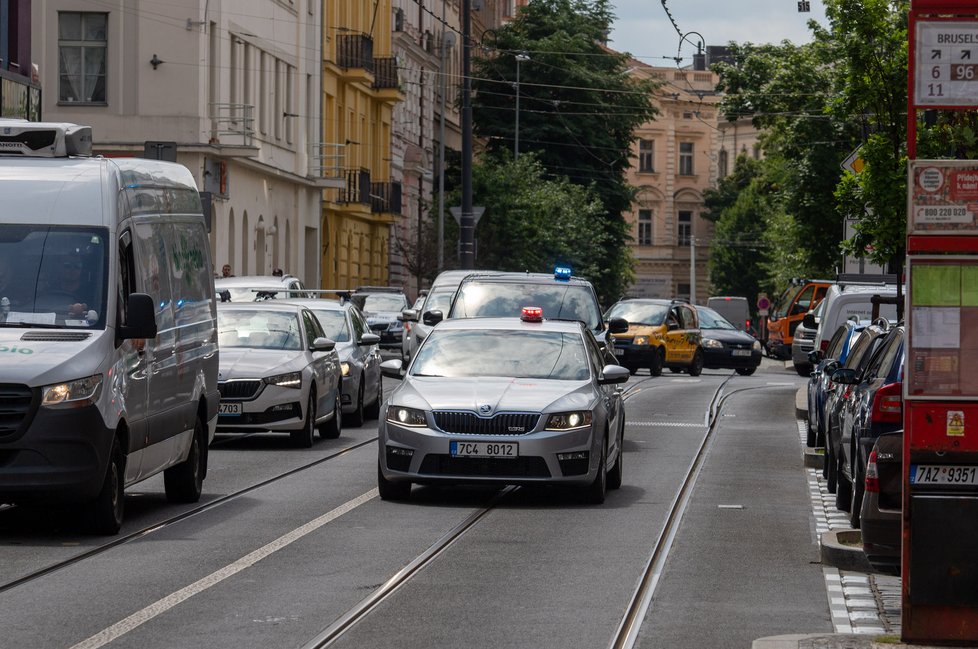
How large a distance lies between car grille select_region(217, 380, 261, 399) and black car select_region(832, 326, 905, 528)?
7.31 meters

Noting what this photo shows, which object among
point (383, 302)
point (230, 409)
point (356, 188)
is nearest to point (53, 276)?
point (230, 409)

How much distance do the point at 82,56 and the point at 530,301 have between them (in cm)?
2409

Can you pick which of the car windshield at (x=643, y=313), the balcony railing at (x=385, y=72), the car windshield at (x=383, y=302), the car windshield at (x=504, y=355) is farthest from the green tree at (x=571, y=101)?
the car windshield at (x=504, y=355)

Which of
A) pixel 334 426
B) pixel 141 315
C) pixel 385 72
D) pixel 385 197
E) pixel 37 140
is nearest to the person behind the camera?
pixel 141 315

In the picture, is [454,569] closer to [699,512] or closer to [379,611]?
[379,611]

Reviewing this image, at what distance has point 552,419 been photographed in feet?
50.5

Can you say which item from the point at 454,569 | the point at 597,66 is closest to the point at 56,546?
the point at 454,569

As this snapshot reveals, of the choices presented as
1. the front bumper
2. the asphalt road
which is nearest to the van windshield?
the asphalt road

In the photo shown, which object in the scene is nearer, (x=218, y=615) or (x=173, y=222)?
(x=218, y=615)

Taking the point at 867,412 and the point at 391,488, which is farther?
the point at 391,488

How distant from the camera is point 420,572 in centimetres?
1148

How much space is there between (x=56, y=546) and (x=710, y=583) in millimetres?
3999

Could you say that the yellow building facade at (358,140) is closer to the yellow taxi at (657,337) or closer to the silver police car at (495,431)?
the yellow taxi at (657,337)

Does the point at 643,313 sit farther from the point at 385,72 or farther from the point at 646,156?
the point at 646,156
